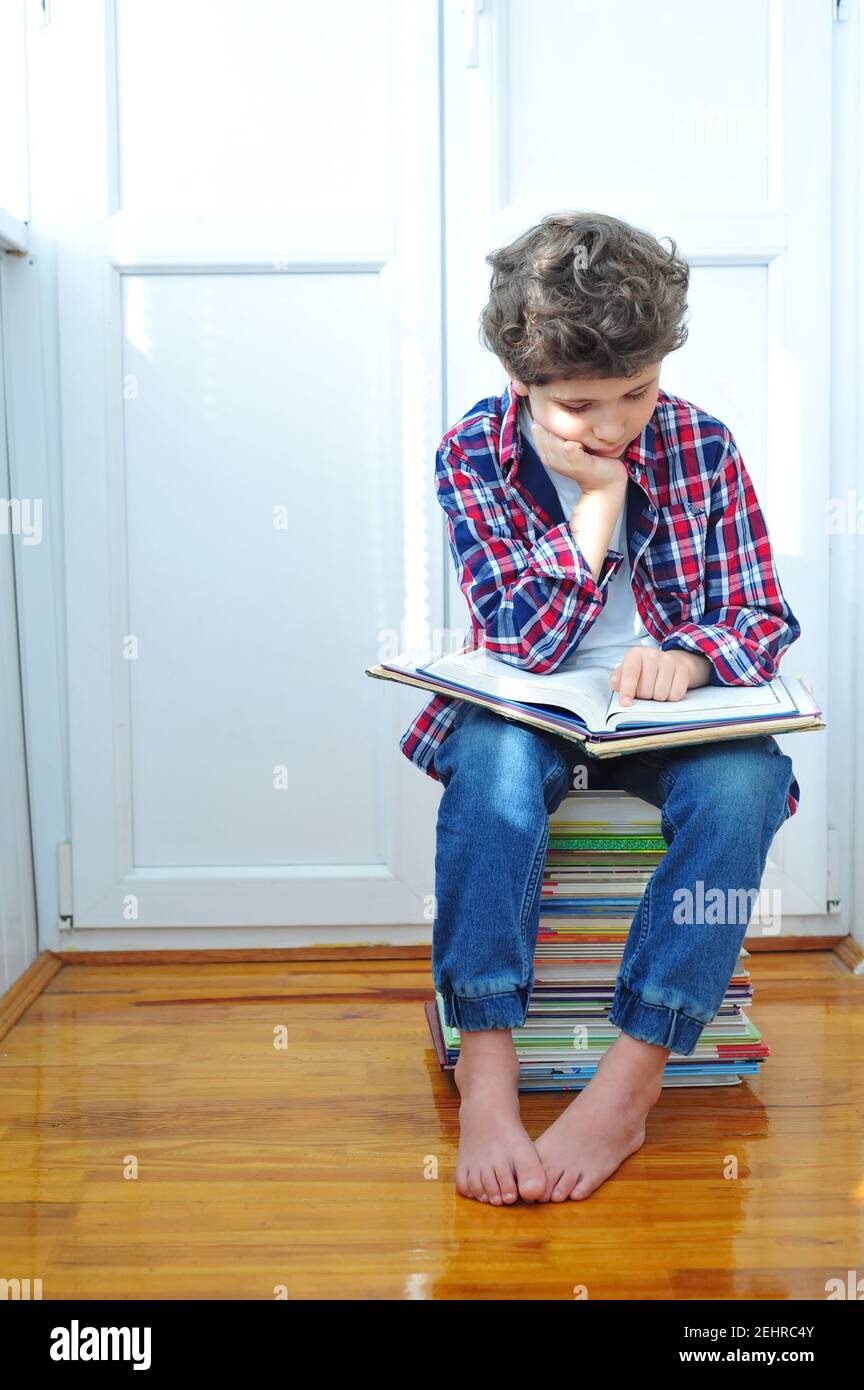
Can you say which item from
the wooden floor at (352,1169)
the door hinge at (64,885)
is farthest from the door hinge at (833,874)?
the door hinge at (64,885)

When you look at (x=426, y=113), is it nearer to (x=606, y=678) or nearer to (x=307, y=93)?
(x=307, y=93)

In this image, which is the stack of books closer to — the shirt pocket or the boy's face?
the shirt pocket

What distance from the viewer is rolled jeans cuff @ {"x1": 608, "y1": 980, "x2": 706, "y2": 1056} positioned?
3.59 feet

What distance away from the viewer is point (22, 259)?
65.1 inches

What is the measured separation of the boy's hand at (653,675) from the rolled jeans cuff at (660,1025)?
0.26 meters

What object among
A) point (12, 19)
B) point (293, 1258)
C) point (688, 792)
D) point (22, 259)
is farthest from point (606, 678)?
point (12, 19)

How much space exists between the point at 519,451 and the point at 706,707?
1.10 feet

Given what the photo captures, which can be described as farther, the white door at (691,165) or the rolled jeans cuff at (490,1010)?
the white door at (691,165)

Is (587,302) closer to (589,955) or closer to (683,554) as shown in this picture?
(683,554)

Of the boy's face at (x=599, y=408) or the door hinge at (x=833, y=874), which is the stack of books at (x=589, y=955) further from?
the door hinge at (x=833, y=874)

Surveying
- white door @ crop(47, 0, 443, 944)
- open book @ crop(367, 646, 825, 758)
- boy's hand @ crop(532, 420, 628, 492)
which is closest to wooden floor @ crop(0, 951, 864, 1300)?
white door @ crop(47, 0, 443, 944)

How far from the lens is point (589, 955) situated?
127cm

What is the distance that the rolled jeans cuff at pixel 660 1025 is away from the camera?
1096 mm

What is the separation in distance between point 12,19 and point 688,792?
51.7 inches
